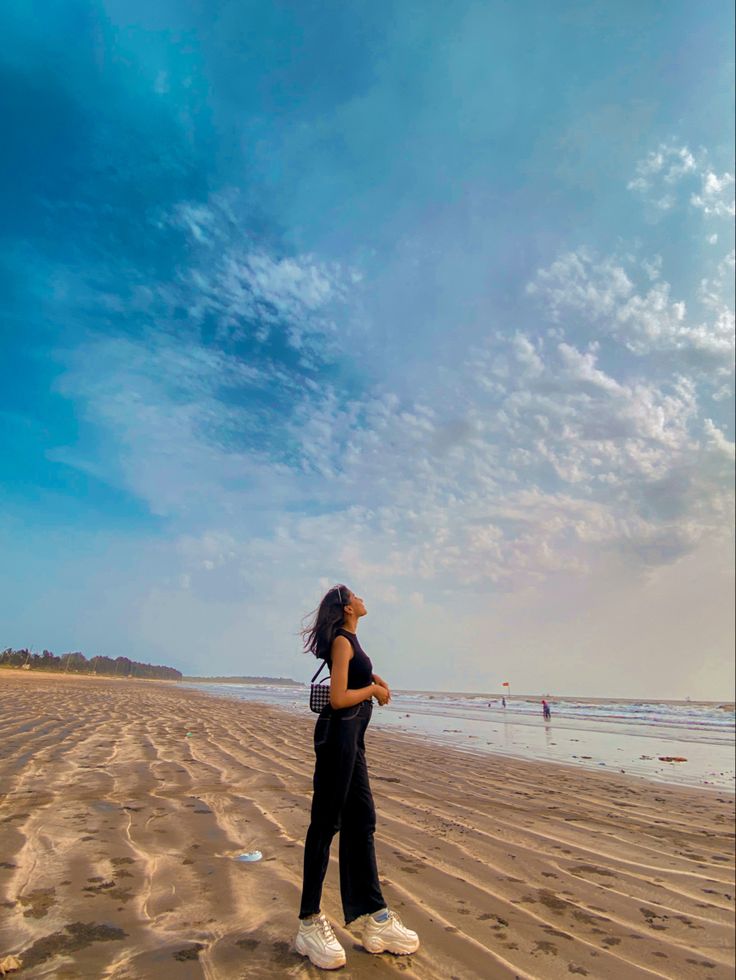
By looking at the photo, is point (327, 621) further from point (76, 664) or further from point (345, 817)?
point (76, 664)

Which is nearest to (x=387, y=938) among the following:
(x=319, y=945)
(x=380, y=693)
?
(x=319, y=945)

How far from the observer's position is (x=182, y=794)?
6898mm

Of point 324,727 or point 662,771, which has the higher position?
point 324,727

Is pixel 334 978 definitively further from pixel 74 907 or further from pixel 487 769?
pixel 487 769

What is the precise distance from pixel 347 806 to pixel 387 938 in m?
0.76

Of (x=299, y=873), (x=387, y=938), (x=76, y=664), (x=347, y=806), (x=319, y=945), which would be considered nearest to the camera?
(x=319, y=945)

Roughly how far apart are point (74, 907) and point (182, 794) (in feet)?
12.0

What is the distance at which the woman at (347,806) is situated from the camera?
3221 mm

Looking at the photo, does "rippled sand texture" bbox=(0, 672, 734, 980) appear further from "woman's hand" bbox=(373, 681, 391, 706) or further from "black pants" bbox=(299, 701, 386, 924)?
"woman's hand" bbox=(373, 681, 391, 706)

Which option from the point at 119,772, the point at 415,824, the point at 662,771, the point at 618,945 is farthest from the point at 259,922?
the point at 662,771

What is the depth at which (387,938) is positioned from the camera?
3.23 m

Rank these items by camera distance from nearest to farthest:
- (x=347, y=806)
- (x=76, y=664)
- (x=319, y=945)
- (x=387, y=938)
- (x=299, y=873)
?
1. (x=319, y=945)
2. (x=387, y=938)
3. (x=347, y=806)
4. (x=299, y=873)
5. (x=76, y=664)

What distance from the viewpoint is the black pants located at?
3238 millimetres

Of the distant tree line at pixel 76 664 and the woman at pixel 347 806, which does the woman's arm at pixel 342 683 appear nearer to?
the woman at pixel 347 806
